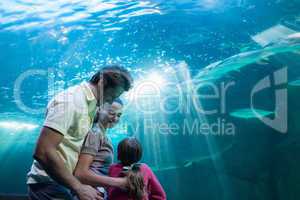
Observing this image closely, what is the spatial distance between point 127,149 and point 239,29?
9267mm

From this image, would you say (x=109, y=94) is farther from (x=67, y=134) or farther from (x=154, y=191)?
(x=154, y=191)

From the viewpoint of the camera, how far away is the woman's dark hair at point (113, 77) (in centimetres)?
258

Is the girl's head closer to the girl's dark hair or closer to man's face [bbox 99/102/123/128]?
the girl's dark hair

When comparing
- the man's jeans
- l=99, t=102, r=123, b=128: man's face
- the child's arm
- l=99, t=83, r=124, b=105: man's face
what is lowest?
the child's arm

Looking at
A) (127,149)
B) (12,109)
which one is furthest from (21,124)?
(127,149)

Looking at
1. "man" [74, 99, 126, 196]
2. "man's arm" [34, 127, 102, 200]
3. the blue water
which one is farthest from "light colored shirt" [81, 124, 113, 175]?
the blue water

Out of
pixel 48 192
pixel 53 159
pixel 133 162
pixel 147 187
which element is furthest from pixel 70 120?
pixel 147 187

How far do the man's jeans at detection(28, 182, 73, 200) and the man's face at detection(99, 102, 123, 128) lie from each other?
2.71 ft

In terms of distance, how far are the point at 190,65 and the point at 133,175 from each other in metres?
11.5

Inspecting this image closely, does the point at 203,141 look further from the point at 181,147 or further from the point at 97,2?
the point at 97,2

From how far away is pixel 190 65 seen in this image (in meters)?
13.9

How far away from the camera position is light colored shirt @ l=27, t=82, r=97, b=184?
86.4 inches

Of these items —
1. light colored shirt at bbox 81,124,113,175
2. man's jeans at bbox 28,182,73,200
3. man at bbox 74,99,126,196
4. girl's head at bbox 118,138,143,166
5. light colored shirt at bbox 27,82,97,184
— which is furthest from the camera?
girl's head at bbox 118,138,143,166

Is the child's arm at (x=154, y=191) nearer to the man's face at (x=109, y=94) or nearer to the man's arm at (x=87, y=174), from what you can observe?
the man's arm at (x=87, y=174)
